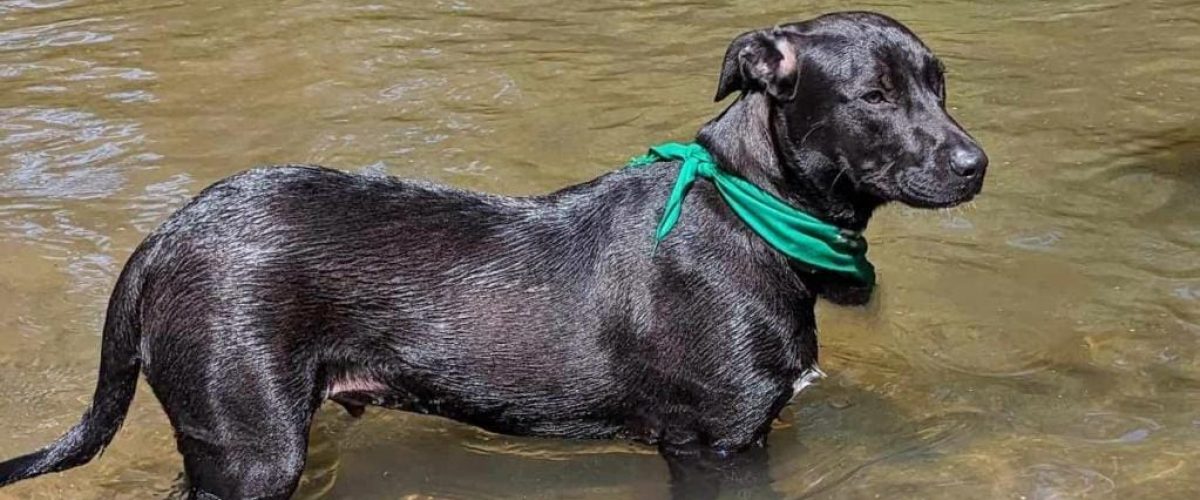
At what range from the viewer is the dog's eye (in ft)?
15.3

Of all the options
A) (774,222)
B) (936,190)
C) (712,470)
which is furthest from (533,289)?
(936,190)

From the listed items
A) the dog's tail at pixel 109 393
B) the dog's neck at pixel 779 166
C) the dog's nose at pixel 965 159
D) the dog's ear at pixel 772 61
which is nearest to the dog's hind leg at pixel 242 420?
the dog's tail at pixel 109 393

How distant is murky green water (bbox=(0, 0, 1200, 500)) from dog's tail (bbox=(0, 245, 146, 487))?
67 centimetres

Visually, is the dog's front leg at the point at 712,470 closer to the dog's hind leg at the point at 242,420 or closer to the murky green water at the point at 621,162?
the murky green water at the point at 621,162

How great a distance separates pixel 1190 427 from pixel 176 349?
12.7 ft

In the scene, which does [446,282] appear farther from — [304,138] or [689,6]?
[689,6]

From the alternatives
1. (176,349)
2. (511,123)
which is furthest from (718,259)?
(511,123)

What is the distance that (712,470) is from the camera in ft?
16.8

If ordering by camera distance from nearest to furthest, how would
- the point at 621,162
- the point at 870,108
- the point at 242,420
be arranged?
the point at 242,420, the point at 870,108, the point at 621,162

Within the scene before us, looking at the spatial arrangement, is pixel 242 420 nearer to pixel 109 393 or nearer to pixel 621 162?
pixel 109 393

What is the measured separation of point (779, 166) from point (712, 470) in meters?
1.14

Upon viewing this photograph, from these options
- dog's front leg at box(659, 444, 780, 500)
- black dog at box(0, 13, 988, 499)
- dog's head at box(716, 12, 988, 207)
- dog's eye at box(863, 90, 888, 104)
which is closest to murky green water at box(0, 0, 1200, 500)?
dog's front leg at box(659, 444, 780, 500)

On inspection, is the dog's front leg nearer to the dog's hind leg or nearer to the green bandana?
the green bandana

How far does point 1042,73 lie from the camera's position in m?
9.77
